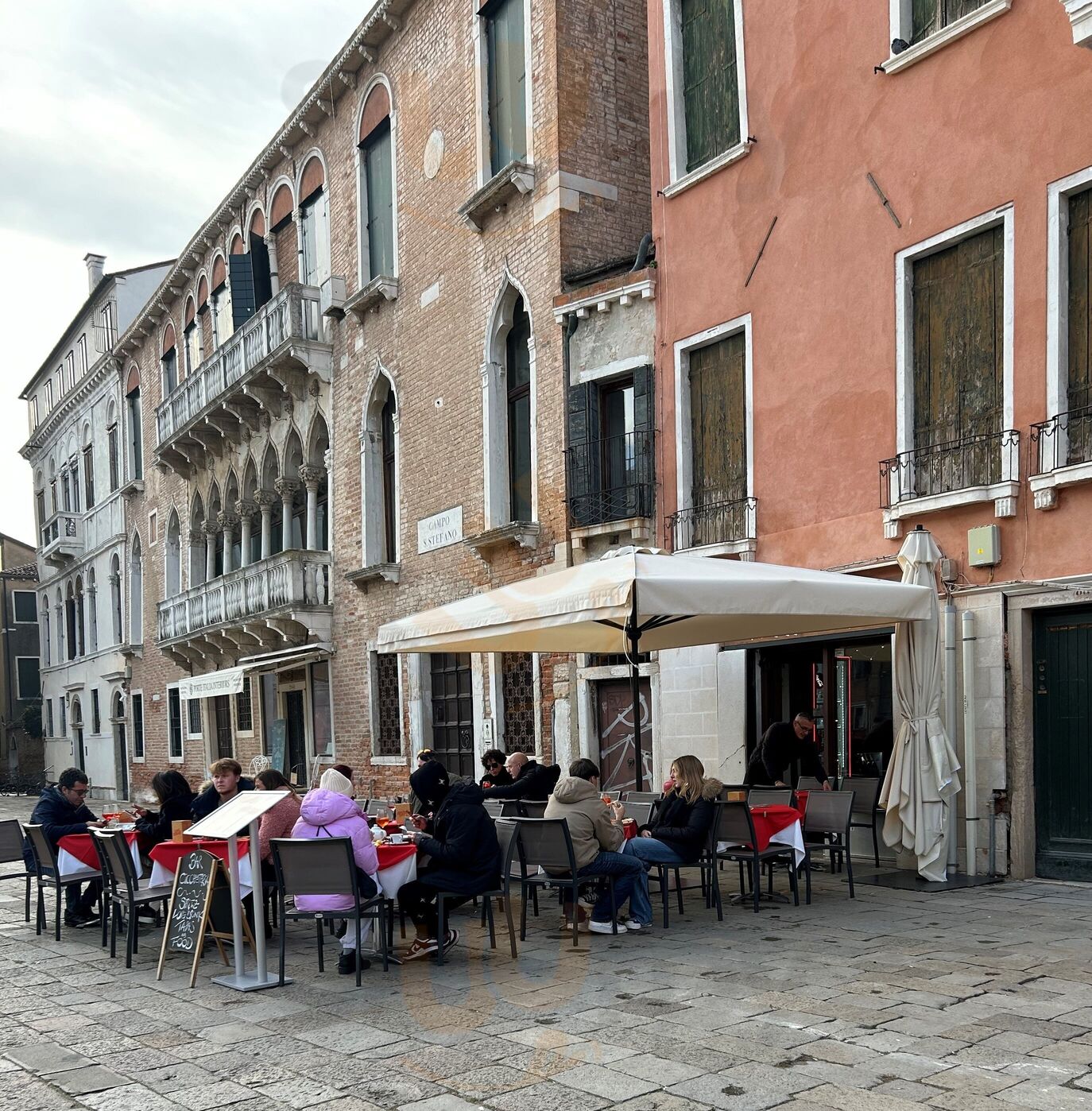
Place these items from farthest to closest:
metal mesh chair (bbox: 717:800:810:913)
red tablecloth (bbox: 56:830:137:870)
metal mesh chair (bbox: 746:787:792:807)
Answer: metal mesh chair (bbox: 746:787:792:807), red tablecloth (bbox: 56:830:137:870), metal mesh chair (bbox: 717:800:810:913)

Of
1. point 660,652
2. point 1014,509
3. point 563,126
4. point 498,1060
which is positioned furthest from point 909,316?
point 498,1060

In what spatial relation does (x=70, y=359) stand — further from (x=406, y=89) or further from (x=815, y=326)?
(x=815, y=326)

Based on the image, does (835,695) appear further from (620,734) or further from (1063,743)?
(620,734)

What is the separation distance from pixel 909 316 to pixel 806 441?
1.50m

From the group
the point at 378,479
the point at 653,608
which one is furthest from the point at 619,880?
the point at 378,479

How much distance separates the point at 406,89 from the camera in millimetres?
18094

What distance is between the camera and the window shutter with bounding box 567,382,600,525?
13.8 metres

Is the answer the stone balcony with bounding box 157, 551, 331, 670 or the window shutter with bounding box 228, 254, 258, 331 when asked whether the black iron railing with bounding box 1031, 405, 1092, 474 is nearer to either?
the stone balcony with bounding box 157, 551, 331, 670

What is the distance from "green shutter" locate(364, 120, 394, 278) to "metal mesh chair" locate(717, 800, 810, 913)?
12.7 meters

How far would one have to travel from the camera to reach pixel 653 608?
749 cm

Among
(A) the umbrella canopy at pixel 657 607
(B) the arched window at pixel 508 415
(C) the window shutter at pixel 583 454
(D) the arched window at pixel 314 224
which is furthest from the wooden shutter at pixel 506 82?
(A) the umbrella canopy at pixel 657 607

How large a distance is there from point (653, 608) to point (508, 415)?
871 cm

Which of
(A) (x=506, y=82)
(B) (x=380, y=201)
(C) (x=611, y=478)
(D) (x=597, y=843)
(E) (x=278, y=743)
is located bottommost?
(E) (x=278, y=743)

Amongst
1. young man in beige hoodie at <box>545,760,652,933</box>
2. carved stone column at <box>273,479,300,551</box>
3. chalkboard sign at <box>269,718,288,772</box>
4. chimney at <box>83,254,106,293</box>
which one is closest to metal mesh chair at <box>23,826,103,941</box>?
young man in beige hoodie at <box>545,760,652,933</box>
